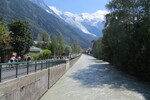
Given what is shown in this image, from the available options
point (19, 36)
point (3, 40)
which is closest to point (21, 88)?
point (3, 40)

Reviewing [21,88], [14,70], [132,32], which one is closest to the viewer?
[14,70]

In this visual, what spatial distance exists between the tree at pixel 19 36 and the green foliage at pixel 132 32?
2077cm

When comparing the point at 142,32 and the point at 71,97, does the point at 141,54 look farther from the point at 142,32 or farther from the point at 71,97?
the point at 71,97

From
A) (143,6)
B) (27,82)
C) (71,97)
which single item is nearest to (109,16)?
(143,6)

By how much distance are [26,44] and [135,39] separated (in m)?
26.7

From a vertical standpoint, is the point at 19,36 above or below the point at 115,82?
above

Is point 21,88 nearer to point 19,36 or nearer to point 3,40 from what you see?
point 3,40

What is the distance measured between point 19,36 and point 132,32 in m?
26.5

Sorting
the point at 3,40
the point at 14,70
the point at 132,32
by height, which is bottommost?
the point at 14,70

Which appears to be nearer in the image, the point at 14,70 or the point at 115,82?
the point at 14,70

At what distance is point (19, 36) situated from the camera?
38.9 m

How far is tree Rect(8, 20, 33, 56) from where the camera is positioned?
38.3 m

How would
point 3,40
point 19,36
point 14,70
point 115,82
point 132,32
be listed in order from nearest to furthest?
point 14,70 < point 115,82 < point 132,32 < point 3,40 < point 19,36

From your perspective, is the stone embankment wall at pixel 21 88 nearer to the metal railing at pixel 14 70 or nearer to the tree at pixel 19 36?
the metal railing at pixel 14 70
